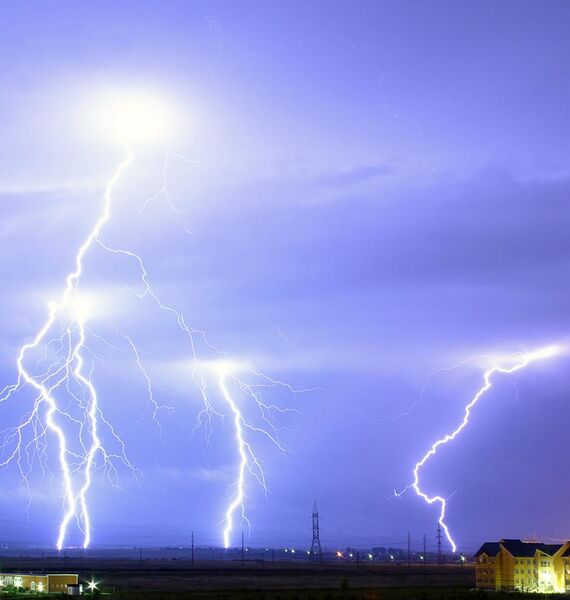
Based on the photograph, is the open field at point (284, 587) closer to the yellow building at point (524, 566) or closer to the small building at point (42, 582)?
the yellow building at point (524, 566)

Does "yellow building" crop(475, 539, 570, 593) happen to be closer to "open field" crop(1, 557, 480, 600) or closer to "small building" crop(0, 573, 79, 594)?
"open field" crop(1, 557, 480, 600)

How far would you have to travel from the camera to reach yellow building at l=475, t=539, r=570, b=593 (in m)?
53.6

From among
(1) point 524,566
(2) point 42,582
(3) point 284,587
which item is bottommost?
(3) point 284,587

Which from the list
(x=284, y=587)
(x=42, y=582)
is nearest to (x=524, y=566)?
(x=284, y=587)

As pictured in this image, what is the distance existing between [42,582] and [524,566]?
26465 mm

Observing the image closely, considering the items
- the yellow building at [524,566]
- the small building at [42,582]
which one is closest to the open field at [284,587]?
the yellow building at [524,566]

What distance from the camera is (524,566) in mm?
55062

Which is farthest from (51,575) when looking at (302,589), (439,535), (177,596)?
(439,535)

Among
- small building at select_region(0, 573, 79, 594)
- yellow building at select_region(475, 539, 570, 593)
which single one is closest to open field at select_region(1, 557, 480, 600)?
yellow building at select_region(475, 539, 570, 593)

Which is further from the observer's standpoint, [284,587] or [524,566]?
[284,587]

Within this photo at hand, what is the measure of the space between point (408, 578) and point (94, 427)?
30.2 meters

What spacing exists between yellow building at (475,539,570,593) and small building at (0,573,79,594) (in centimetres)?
2354

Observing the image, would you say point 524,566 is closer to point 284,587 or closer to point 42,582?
point 284,587

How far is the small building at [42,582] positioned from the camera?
49656mm
